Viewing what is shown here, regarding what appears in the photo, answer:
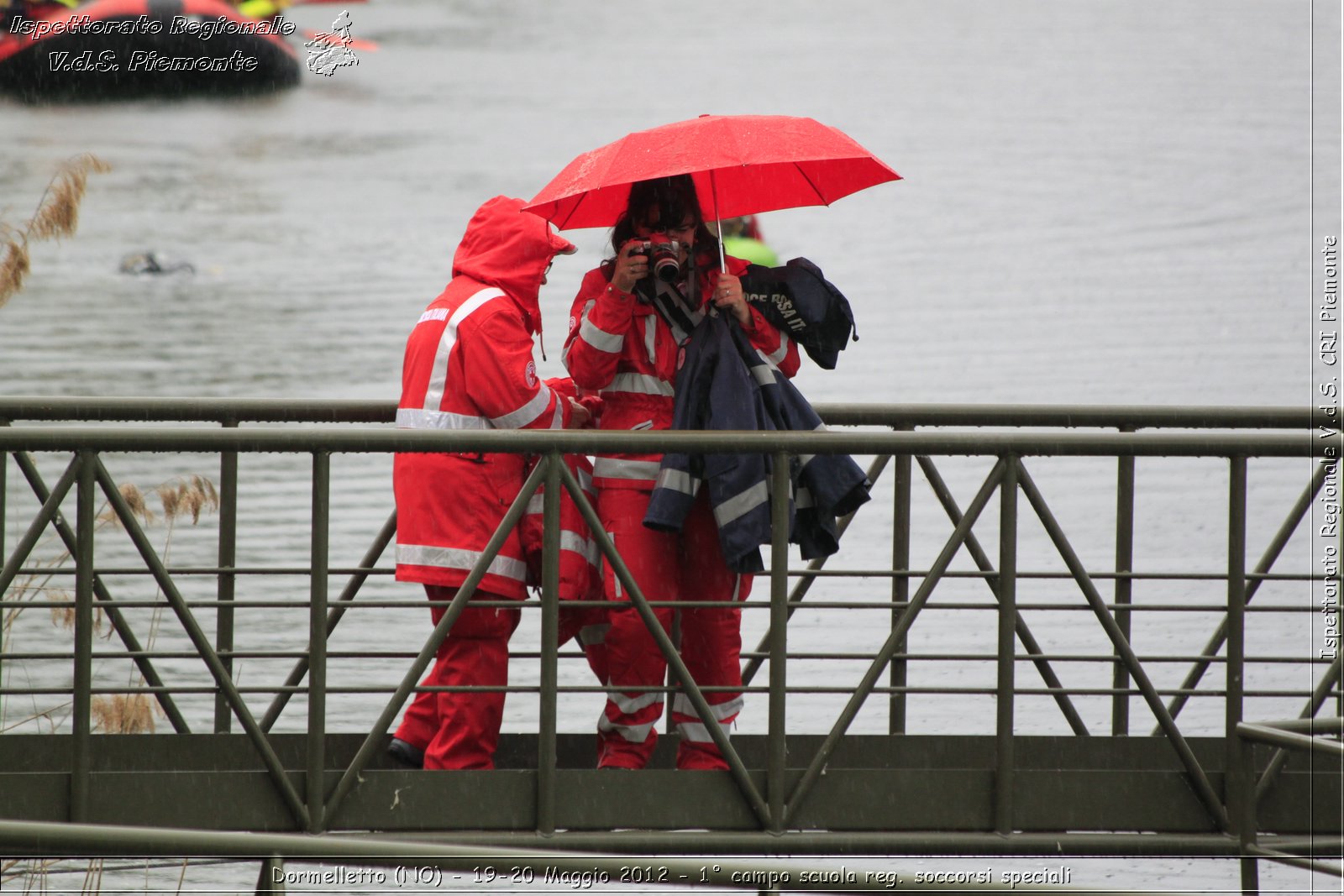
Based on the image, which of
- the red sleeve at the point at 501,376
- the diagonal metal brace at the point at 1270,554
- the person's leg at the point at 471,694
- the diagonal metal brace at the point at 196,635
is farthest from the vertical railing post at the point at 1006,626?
the diagonal metal brace at the point at 196,635

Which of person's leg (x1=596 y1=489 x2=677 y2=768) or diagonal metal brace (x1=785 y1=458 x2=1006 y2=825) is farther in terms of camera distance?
person's leg (x1=596 y1=489 x2=677 y2=768)

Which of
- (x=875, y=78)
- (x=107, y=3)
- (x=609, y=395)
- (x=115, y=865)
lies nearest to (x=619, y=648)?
(x=609, y=395)

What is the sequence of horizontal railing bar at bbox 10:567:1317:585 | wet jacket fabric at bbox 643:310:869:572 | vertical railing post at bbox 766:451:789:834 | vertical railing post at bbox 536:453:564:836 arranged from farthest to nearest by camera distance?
horizontal railing bar at bbox 10:567:1317:585
wet jacket fabric at bbox 643:310:869:572
vertical railing post at bbox 766:451:789:834
vertical railing post at bbox 536:453:564:836

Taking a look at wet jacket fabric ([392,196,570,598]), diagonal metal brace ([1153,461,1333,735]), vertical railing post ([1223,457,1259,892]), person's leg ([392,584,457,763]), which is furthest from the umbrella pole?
diagonal metal brace ([1153,461,1333,735])

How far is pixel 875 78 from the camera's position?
3369 centimetres

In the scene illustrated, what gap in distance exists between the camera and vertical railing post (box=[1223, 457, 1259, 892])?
5105mm

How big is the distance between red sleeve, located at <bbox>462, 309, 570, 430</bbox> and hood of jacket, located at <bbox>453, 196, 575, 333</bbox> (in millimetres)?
128

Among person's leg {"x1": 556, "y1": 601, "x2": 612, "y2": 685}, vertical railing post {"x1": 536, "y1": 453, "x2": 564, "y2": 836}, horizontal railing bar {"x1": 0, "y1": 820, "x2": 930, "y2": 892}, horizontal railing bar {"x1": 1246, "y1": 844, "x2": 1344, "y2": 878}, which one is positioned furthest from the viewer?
person's leg {"x1": 556, "y1": 601, "x2": 612, "y2": 685}

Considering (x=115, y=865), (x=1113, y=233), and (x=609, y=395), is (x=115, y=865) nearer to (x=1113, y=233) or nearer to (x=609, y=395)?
(x=609, y=395)

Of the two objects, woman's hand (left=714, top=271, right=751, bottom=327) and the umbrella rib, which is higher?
the umbrella rib

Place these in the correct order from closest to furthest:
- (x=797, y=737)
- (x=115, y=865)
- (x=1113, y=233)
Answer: (x=797, y=737) < (x=115, y=865) < (x=1113, y=233)

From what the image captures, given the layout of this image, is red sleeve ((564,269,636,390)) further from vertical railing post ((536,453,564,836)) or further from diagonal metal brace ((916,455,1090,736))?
diagonal metal brace ((916,455,1090,736))

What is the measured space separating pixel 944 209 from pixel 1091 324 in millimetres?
5943

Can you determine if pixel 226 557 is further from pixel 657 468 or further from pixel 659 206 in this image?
pixel 659 206
